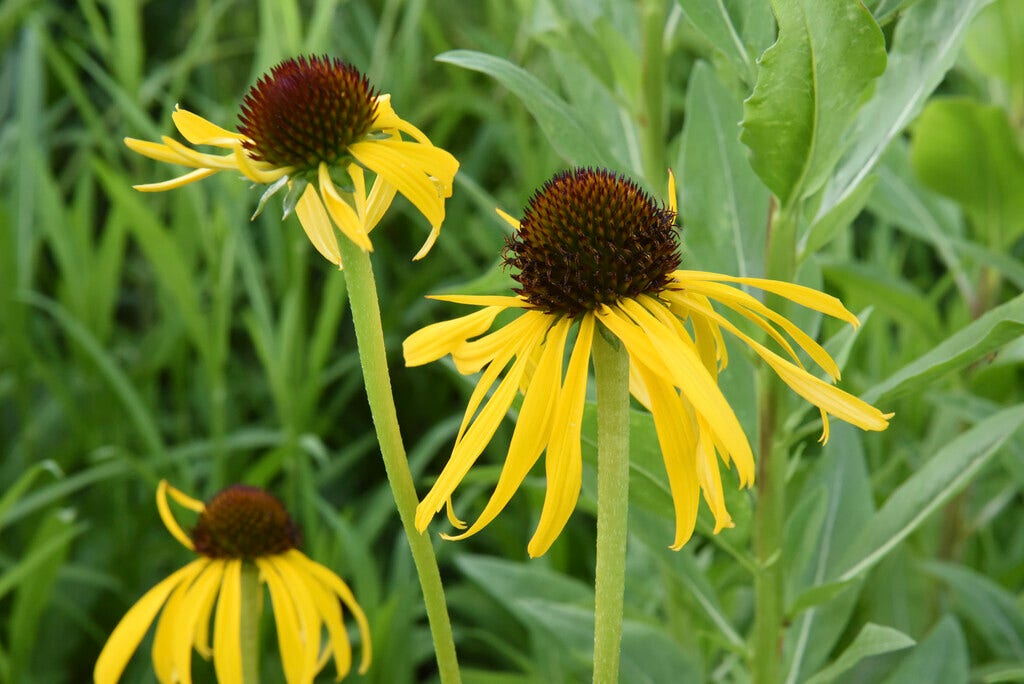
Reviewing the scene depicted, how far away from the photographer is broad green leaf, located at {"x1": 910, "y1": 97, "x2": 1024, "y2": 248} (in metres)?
1.11

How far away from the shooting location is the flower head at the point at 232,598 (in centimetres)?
76

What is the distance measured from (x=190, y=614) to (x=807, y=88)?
1.74 feet

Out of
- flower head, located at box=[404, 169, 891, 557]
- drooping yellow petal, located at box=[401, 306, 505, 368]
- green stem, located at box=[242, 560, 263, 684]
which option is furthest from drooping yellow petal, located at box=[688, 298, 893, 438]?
green stem, located at box=[242, 560, 263, 684]

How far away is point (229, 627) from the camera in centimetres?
76

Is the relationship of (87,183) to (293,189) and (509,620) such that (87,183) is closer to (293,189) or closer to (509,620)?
(509,620)

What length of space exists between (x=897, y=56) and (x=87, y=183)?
52.1 inches

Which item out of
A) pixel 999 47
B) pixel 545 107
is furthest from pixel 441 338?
pixel 999 47

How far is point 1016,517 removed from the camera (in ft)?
4.88

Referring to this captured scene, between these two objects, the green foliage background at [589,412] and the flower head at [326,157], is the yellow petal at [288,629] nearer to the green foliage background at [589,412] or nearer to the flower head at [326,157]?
the green foliage background at [589,412]

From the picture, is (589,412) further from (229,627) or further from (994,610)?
(994,610)

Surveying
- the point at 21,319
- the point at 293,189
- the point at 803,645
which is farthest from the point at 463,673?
the point at 21,319

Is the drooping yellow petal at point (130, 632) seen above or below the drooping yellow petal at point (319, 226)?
below

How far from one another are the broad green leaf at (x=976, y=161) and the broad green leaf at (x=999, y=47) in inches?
3.6

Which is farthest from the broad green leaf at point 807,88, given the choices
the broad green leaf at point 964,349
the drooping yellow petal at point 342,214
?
the drooping yellow petal at point 342,214
